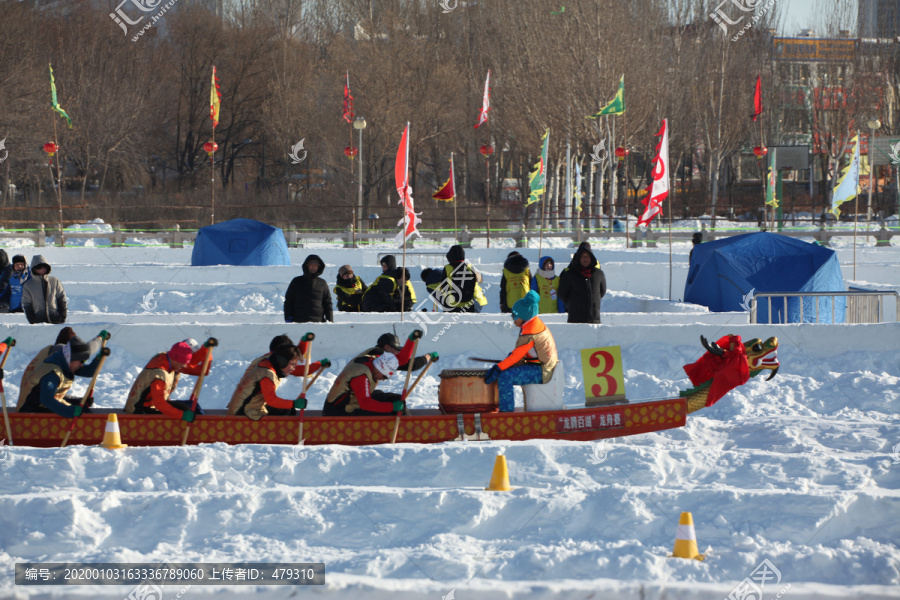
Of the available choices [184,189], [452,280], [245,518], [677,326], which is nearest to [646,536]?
[245,518]

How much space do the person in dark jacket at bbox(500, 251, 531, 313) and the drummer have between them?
162 inches

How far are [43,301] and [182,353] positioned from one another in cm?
491

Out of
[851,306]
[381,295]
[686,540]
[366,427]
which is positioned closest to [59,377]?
[366,427]

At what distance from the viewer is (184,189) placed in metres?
54.9

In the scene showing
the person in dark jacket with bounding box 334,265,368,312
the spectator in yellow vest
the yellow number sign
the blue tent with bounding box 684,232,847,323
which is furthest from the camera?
the blue tent with bounding box 684,232,847,323

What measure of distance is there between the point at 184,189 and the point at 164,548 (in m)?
51.4

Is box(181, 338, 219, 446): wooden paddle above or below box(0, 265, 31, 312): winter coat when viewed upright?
below

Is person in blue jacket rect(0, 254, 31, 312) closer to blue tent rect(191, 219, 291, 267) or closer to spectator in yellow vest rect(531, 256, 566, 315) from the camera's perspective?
spectator in yellow vest rect(531, 256, 566, 315)

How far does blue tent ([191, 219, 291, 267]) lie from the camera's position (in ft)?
74.7

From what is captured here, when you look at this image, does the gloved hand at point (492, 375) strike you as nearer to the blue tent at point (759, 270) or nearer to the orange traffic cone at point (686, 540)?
the orange traffic cone at point (686, 540)

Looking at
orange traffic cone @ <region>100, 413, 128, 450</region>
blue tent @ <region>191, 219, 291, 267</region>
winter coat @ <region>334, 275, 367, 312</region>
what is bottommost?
orange traffic cone @ <region>100, 413, 128, 450</region>

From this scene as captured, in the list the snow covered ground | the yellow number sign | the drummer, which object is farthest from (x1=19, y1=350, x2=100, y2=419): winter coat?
the yellow number sign

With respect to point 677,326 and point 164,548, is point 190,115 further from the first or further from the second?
point 164,548

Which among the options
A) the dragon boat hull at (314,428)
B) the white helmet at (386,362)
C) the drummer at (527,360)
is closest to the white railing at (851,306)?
the drummer at (527,360)
